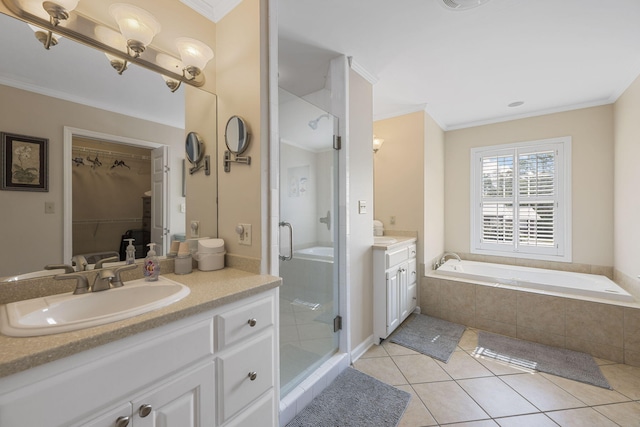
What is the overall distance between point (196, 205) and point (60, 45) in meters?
0.85

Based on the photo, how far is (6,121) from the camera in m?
0.98

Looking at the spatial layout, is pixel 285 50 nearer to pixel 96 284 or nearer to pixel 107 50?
pixel 107 50

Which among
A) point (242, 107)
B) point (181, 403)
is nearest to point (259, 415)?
point (181, 403)

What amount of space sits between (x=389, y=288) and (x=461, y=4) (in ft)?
6.91

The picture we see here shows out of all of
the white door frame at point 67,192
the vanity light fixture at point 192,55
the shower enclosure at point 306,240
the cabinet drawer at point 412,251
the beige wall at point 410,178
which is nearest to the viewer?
the white door frame at point 67,192

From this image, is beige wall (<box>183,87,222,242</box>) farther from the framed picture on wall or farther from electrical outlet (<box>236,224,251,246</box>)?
the framed picture on wall

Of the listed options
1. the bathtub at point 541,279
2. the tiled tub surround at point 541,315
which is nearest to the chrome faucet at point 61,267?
the tiled tub surround at point 541,315

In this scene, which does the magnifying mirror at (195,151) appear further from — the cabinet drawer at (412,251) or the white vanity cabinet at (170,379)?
the cabinet drawer at (412,251)

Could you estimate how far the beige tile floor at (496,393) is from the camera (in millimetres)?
1601

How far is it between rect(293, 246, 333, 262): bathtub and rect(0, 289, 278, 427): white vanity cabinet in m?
0.66

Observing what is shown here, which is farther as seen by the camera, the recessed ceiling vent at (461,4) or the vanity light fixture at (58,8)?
the recessed ceiling vent at (461,4)

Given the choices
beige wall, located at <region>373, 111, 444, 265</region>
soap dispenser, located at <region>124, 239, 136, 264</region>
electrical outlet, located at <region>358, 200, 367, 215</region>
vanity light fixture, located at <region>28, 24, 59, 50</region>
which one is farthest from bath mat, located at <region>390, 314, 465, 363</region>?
vanity light fixture, located at <region>28, 24, 59, 50</region>

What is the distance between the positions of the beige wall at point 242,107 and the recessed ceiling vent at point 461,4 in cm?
106

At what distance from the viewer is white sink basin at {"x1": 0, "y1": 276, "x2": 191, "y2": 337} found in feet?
2.38
